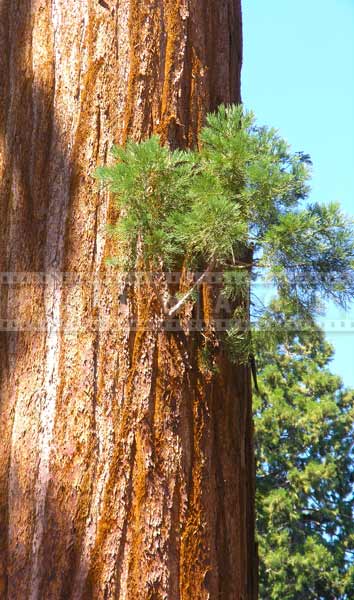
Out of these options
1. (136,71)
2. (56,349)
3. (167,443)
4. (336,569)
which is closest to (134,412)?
(167,443)

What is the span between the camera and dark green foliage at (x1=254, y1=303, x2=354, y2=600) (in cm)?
1477

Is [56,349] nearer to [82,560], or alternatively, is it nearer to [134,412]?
[134,412]

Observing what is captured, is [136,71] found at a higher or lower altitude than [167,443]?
higher

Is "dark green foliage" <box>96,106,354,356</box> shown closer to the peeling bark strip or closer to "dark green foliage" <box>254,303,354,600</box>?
the peeling bark strip

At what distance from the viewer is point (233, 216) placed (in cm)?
212

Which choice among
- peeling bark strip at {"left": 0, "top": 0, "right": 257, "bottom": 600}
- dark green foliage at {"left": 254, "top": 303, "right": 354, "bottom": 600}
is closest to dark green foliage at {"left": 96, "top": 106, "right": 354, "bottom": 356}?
peeling bark strip at {"left": 0, "top": 0, "right": 257, "bottom": 600}

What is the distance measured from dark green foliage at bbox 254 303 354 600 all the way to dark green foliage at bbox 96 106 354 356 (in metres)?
12.5

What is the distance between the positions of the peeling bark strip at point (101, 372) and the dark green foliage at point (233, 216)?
15 centimetres

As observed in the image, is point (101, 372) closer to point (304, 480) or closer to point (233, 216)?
point (233, 216)

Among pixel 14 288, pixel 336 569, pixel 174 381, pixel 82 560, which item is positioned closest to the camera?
pixel 82 560

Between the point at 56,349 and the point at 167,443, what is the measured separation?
1.31ft

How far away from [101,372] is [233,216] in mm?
544

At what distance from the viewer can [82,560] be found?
2094 millimetres

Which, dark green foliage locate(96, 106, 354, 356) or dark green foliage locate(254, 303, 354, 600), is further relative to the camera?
dark green foliage locate(254, 303, 354, 600)
